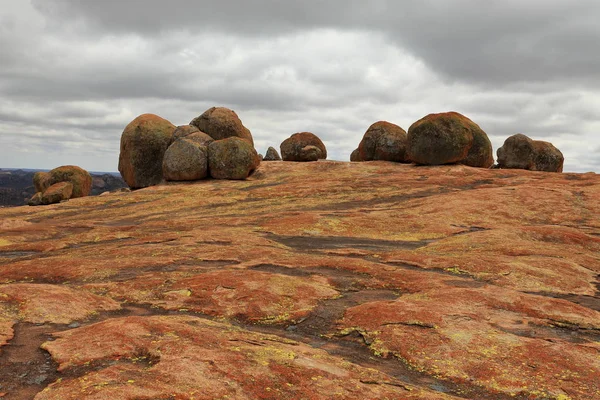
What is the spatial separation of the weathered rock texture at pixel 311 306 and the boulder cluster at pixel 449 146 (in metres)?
20.9

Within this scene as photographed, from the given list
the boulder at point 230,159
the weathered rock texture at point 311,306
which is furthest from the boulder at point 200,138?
the weathered rock texture at point 311,306

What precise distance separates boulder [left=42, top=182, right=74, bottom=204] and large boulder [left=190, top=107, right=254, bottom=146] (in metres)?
16.5

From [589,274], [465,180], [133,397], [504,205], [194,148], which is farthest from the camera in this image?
[194,148]

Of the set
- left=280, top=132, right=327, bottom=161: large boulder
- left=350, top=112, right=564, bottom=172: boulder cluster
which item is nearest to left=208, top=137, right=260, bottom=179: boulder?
left=280, top=132, right=327, bottom=161: large boulder

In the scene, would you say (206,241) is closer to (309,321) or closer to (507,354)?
(309,321)

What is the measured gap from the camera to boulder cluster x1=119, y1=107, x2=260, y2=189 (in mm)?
53031

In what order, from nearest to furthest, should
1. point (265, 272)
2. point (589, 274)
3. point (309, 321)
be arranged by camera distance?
point (309, 321)
point (265, 272)
point (589, 274)

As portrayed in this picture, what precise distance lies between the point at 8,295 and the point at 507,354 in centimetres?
1289

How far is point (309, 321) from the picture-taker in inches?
503

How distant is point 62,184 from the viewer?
54938mm

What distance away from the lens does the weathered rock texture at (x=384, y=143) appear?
197 ft

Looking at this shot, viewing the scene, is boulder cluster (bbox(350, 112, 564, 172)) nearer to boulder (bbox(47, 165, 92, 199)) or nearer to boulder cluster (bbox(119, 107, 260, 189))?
boulder cluster (bbox(119, 107, 260, 189))

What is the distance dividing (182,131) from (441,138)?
98.0 ft

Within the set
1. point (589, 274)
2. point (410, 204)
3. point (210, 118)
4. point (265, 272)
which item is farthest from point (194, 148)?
point (589, 274)
